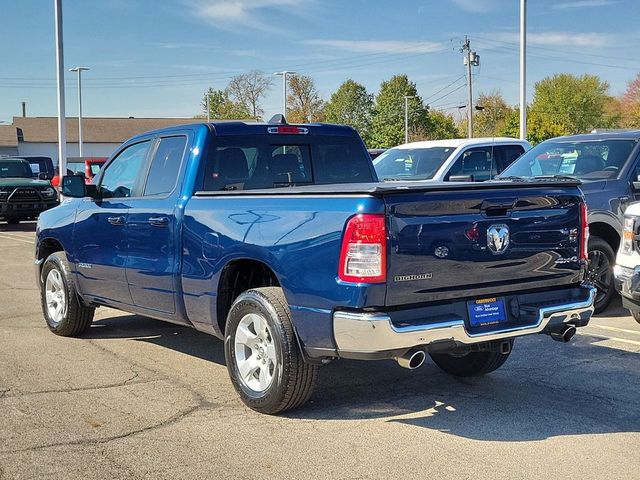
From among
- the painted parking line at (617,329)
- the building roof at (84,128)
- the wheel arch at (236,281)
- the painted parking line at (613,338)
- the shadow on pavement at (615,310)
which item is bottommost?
the painted parking line at (613,338)

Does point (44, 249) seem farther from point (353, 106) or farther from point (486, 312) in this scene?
point (353, 106)

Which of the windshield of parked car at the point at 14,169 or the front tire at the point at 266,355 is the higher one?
the windshield of parked car at the point at 14,169

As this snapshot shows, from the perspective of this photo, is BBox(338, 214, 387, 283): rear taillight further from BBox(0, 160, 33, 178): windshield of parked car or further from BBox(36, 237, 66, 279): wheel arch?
BBox(0, 160, 33, 178): windshield of parked car

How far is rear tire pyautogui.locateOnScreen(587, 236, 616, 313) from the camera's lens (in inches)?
344

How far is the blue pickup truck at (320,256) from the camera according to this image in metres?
4.60

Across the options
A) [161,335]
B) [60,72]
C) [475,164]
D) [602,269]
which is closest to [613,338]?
[602,269]

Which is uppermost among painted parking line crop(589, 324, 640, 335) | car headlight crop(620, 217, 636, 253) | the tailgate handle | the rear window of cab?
the rear window of cab

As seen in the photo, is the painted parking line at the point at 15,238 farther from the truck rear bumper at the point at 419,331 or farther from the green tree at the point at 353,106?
the green tree at the point at 353,106

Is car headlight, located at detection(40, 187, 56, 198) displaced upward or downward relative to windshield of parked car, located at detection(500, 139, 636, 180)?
downward

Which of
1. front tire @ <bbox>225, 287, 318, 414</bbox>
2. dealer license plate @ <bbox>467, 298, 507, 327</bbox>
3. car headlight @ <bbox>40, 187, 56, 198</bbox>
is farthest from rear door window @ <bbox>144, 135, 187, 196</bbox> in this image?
car headlight @ <bbox>40, 187, 56, 198</bbox>

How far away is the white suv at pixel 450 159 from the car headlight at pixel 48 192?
461 inches

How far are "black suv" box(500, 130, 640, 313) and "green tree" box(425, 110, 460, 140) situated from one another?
8078 centimetres

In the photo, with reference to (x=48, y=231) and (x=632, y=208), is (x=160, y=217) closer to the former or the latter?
(x=48, y=231)

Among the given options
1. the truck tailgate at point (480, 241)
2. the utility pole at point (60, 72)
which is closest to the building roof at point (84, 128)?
the utility pole at point (60, 72)
